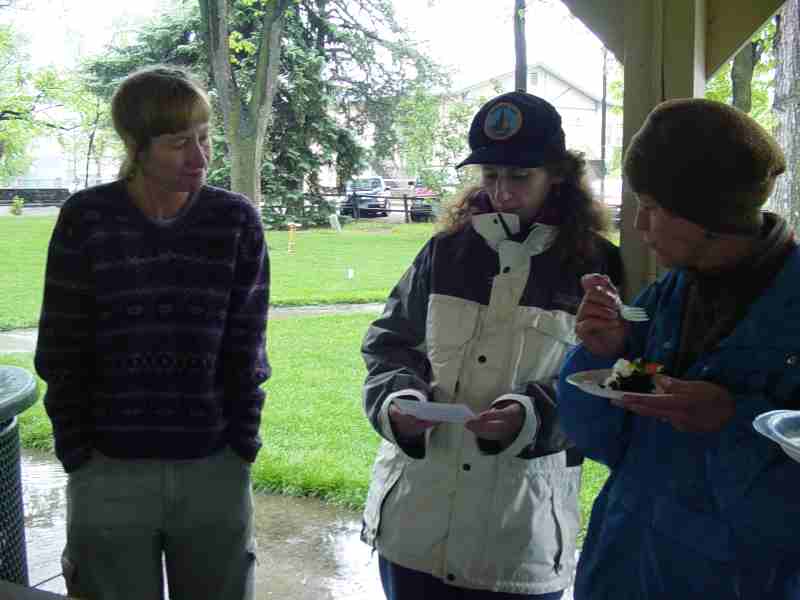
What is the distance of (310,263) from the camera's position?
14.3m

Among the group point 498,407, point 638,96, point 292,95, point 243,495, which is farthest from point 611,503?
point 292,95

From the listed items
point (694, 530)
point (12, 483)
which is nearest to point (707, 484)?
point (694, 530)

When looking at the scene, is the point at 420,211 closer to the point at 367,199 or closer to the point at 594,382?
the point at 367,199

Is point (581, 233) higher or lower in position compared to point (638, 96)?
lower

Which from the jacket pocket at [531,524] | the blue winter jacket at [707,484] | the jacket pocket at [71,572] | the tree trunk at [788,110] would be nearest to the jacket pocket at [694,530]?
the blue winter jacket at [707,484]

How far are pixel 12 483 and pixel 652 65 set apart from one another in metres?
2.09

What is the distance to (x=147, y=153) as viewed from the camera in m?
2.02

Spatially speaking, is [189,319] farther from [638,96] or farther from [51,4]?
[51,4]

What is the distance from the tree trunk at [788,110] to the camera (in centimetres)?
442

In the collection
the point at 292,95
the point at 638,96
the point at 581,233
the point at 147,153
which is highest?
the point at 292,95

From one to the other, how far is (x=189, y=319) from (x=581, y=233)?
956 mm

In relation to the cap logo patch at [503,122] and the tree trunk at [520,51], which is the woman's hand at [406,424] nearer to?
the cap logo patch at [503,122]

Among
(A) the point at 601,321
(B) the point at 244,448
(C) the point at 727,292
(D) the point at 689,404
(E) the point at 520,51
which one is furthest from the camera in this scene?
(E) the point at 520,51

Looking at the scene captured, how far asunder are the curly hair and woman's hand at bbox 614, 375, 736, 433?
0.60m
